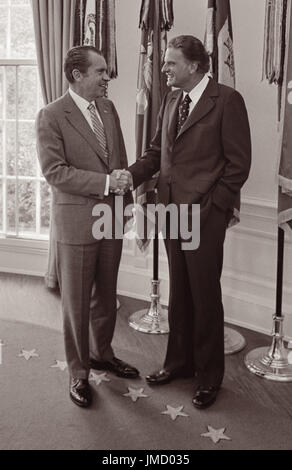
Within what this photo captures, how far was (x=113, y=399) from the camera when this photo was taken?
2.93 meters

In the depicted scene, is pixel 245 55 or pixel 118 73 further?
pixel 118 73

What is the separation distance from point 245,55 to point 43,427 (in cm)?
246

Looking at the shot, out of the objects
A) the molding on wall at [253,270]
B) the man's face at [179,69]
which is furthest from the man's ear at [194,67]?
the molding on wall at [253,270]

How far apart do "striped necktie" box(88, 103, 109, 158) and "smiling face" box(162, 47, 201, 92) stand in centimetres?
39

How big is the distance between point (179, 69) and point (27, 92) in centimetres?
227

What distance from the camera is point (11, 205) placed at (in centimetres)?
500

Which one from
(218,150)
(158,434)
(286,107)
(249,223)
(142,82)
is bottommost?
(158,434)

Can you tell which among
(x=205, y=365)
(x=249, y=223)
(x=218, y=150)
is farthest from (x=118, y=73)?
(x=205, y=365)

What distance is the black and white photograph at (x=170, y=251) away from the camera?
8.83 feet

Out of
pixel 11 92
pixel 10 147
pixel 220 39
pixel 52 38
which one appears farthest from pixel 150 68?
pixel 10 147

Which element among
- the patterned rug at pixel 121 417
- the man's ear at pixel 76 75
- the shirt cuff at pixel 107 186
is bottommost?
the patterned rug at pixel 121 417

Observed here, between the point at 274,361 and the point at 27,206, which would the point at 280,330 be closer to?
the point at 274,361

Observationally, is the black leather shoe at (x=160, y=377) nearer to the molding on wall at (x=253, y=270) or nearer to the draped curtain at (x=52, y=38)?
the molding on wall at (x=253, y=270)

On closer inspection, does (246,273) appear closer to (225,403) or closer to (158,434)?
Answer: (225,403)
